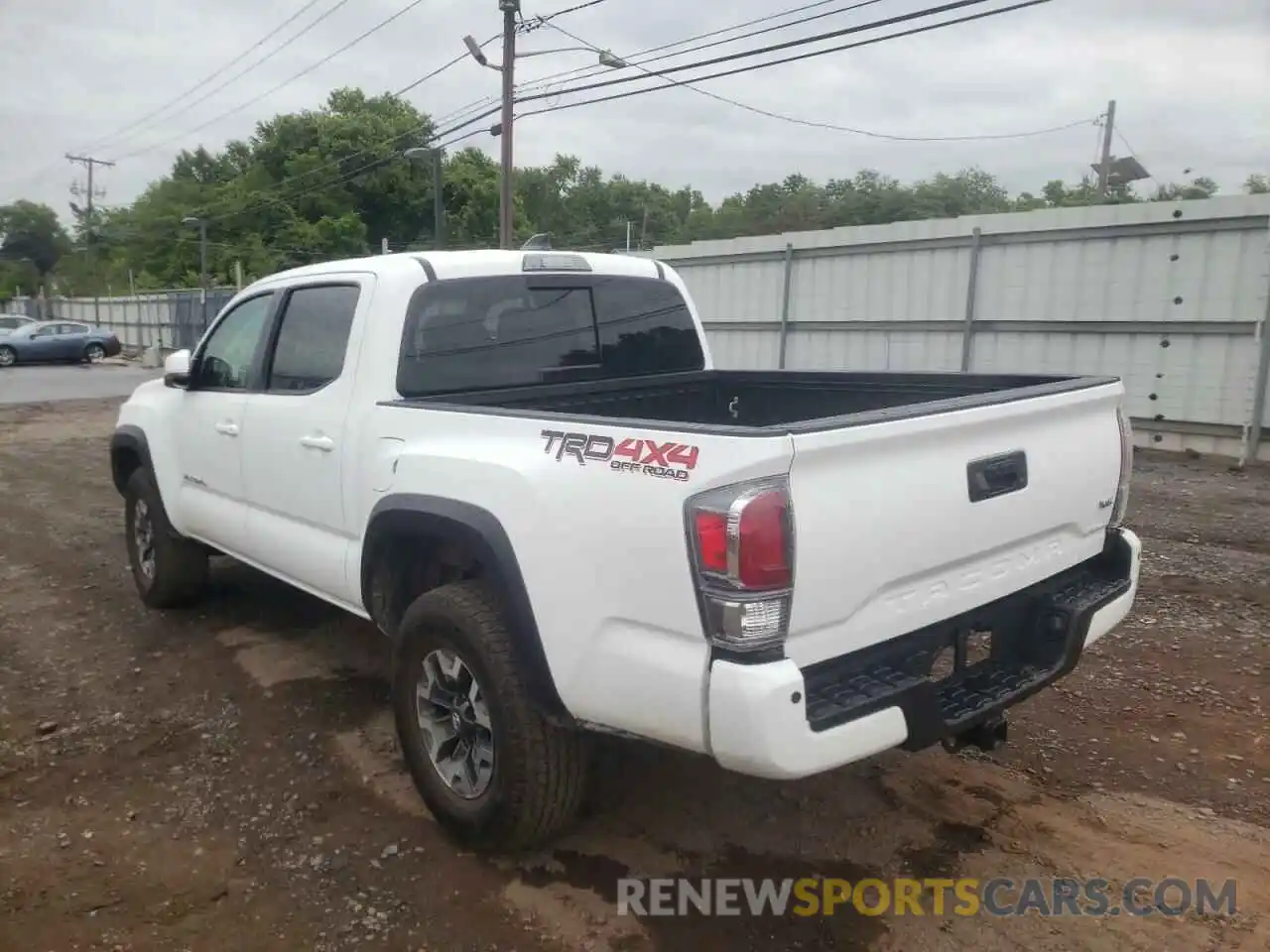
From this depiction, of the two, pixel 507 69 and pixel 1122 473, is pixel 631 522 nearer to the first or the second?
pixel 1122 473

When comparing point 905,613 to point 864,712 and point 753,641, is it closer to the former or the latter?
point 864,712

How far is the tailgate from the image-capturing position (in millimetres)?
2361

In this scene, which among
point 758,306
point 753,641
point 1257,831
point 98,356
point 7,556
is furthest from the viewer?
point 98,356

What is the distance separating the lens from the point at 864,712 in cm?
242

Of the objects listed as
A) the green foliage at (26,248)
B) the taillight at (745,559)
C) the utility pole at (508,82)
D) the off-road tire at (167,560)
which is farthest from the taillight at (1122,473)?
the green foliage at (26,248)

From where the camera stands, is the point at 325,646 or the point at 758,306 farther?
the point at 758,306

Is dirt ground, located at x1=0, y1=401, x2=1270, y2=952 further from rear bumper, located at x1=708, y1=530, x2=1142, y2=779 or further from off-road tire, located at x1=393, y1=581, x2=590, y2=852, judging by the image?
rear bumper, located at x1=708, y1=530, x2=1142, y2=779

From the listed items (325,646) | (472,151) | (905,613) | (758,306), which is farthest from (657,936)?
(472,151)

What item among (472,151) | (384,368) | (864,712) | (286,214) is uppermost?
(472,151)

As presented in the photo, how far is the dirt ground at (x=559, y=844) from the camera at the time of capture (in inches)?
109

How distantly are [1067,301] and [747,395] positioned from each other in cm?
747

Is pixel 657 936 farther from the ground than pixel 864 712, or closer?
closer

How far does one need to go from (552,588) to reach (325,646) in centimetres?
285
